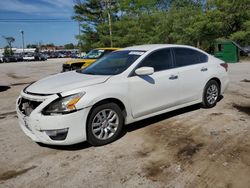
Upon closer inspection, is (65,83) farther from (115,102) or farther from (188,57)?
(188,57)

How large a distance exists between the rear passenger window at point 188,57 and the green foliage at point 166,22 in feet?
65.7

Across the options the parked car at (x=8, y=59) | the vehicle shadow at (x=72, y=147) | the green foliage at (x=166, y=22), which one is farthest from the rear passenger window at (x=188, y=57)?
the parked car at (x=8, y=59)

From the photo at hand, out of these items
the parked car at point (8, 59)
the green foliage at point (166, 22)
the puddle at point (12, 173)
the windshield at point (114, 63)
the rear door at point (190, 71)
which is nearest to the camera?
the puddle at point (12, 173)

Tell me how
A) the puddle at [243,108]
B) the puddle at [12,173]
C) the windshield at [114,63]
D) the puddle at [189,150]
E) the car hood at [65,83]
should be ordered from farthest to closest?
the puddle at [243,108], the windshield at [114,63], the car hood at [65,83], the puddle at [189,150], the puddle at [12,173]

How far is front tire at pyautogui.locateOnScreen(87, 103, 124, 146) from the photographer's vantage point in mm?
4375

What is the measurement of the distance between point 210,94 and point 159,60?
5.71 feet

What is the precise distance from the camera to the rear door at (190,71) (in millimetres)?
5723

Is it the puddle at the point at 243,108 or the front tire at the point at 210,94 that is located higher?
the front tire at the point at 210,94

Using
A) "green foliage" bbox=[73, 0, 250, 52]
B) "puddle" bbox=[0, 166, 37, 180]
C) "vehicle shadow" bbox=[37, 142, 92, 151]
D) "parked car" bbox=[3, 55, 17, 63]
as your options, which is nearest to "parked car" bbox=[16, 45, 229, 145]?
"vehicle shadow" bbox=[37, 142, 92, 151]

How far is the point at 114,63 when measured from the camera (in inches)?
213

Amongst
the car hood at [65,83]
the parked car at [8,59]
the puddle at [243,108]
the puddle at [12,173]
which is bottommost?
the puddle at [12,173]

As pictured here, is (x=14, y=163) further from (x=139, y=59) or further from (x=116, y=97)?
(x=139, y=59)

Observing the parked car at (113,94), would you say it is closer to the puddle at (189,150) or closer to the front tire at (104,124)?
the front tire at (104,124)

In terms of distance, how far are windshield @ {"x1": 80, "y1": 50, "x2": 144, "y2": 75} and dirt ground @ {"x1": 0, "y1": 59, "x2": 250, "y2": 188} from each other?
1115mm
